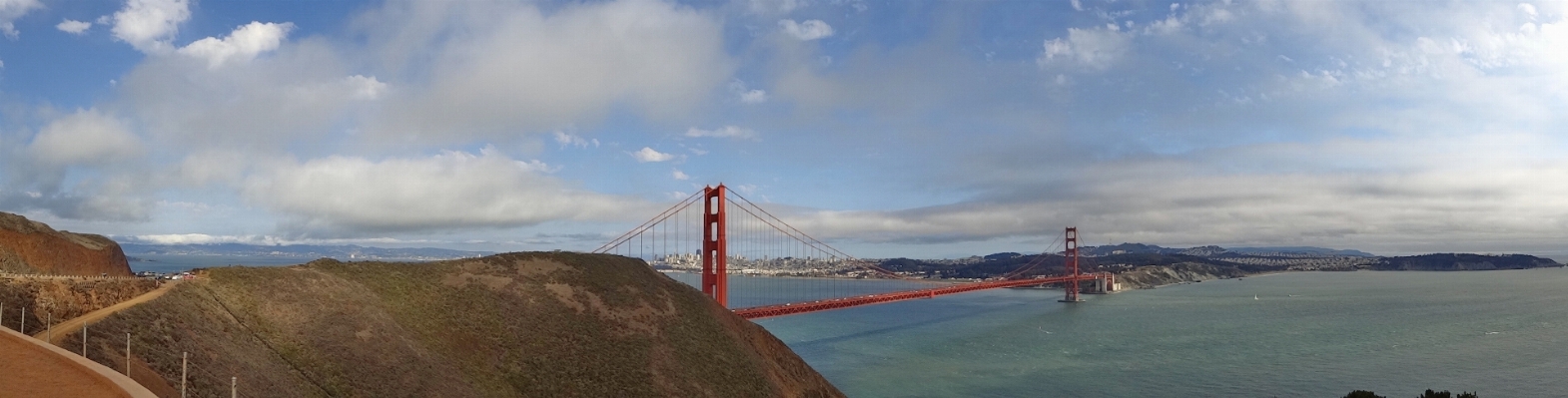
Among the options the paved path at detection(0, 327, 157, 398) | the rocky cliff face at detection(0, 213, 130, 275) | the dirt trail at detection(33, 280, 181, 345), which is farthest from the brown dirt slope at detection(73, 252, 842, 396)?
the rocky cliff face at detection(0, 213, 130, 275)

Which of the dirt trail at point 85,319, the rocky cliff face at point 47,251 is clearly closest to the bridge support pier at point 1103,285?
the rocky cliff face at point 47,251

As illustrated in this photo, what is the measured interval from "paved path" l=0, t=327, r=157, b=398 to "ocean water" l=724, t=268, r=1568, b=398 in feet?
133

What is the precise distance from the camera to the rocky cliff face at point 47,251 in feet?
108

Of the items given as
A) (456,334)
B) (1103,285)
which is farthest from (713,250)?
(1103,285)

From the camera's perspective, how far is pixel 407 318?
1207 inches

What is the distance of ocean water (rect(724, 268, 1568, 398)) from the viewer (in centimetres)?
5084

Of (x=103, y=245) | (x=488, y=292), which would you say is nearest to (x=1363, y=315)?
(x=488, y=292)

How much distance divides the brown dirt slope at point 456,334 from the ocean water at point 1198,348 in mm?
15034

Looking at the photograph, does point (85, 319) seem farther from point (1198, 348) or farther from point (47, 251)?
point (1198, 348)

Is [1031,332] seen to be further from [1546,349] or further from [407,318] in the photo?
[407,318]

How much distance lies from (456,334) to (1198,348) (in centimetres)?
6676

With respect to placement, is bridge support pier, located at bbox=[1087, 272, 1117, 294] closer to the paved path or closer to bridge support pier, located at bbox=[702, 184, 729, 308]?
bridge support pier, located at bbox=[702, 184, 729, 308]

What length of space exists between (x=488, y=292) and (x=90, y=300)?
14408mm

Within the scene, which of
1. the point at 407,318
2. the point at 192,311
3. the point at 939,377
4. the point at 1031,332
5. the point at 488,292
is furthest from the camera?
the point at 1031,332
